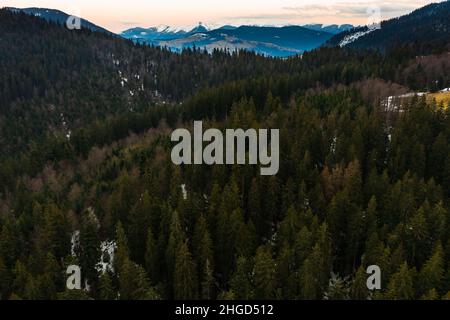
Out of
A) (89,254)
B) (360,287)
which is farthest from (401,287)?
(89,254)

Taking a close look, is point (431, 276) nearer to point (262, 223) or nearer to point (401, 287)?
point (401, 287)

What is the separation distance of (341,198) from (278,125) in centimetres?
4452

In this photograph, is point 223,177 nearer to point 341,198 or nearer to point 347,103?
point 341,198

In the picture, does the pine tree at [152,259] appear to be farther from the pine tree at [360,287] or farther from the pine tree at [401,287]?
the pine tree at [401,287]

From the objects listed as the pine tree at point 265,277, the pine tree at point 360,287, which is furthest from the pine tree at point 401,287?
the pine tree at point 265,277

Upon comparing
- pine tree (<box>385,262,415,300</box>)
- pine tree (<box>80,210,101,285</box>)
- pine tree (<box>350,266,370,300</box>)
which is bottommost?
pine tree (<box>80,210,101,285</box>)

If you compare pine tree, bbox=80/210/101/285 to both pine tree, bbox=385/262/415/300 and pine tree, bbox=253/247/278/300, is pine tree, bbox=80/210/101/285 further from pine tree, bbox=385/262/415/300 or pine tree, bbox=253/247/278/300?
pine tree, bbox=385/262/415/300

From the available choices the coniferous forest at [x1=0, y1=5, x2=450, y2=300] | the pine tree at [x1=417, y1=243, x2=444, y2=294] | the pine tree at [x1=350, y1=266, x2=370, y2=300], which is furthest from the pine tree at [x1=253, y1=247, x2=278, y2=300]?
the pine tree at [x1=417, y1=243, x2=444, y2=294]

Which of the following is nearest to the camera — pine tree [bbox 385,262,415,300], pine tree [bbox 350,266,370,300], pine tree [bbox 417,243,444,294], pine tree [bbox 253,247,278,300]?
pine tree [bbox 385,262,415,300]

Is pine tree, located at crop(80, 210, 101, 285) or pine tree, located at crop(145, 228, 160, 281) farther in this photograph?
pine tree, located at crop(80, 210, 101, 285)

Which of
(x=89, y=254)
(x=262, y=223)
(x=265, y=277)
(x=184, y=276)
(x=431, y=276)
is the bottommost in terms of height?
(x=89, y=254)

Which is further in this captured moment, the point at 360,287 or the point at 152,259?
the point at 152,259

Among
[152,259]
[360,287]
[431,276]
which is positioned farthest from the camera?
[152,259]

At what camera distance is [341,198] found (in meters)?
63.8
